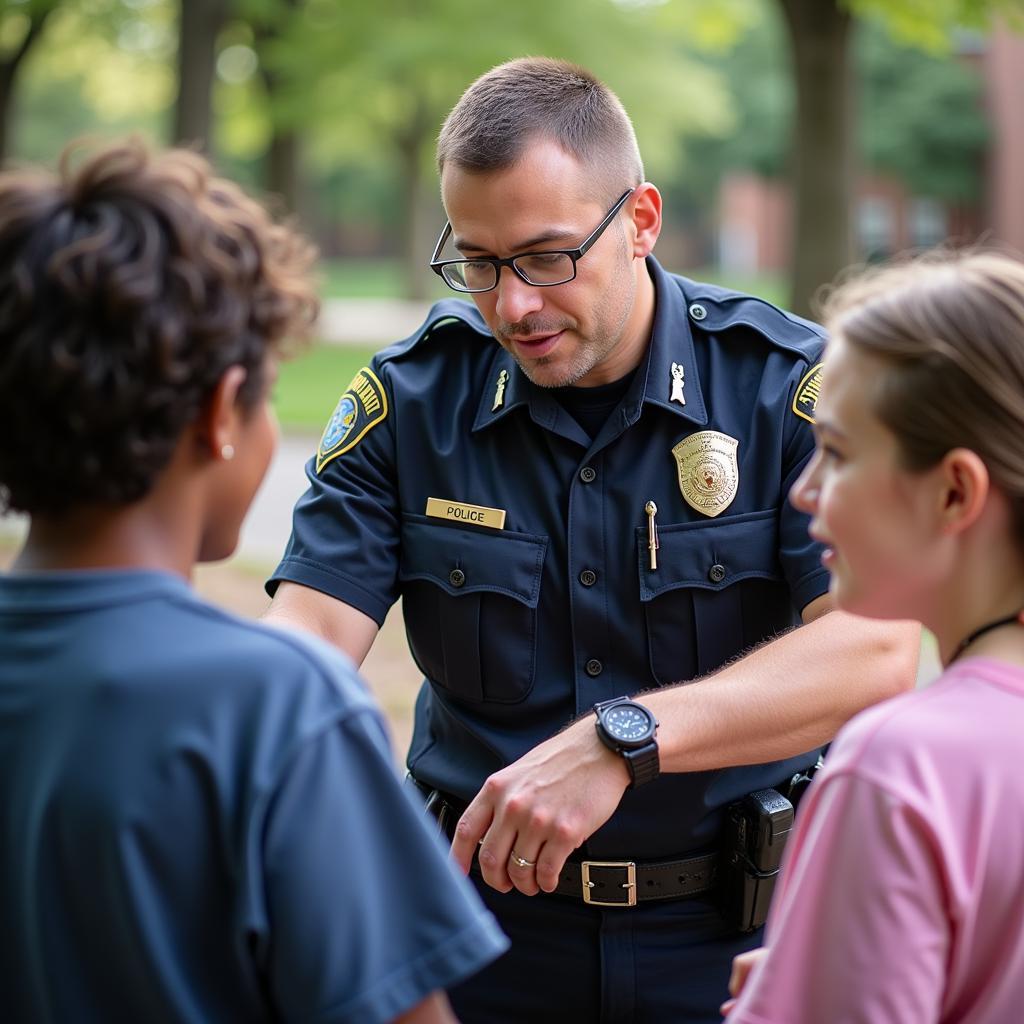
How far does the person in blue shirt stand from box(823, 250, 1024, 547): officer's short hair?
630 mm

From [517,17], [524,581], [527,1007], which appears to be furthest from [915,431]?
[517,17]

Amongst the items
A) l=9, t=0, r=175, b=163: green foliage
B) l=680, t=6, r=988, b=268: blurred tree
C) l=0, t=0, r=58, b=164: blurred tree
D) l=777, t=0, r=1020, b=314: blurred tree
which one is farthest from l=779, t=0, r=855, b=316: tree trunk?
l=680, t=6, r=988, b=268: blurred tree

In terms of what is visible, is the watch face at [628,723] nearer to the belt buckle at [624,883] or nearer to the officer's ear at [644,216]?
the belt buckle at [624,883]

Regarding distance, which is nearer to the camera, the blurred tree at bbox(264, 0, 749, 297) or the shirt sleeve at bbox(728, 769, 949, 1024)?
the shirt sleeve at bbox(728, 769, 949, 1024)

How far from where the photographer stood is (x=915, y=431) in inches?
56.8

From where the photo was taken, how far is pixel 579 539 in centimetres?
248

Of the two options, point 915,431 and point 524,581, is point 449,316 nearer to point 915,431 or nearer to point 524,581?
point 524,581

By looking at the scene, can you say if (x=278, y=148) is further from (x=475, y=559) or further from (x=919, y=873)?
(x=919, y=873)

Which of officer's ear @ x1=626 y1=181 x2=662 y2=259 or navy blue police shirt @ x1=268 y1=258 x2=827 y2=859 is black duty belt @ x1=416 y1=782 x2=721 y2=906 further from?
officer's ear @ x1=626 y1=181 x2=662 y2=259

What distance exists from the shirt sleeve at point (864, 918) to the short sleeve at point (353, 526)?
4.20 ft

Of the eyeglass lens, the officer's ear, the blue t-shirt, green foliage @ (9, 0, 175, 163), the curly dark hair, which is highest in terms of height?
green foliage @ (9, 0, 175, 163)

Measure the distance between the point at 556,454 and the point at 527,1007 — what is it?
98 centimetres

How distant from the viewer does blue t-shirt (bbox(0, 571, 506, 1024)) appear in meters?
1.27

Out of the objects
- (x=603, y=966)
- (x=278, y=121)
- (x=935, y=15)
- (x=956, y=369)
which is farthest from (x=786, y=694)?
(x=278, y=121)
